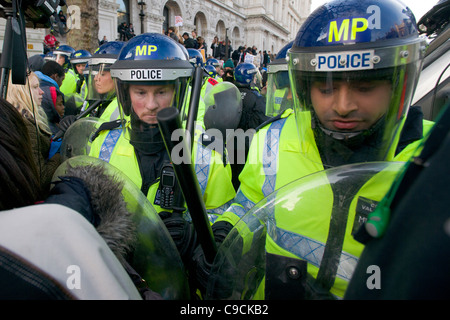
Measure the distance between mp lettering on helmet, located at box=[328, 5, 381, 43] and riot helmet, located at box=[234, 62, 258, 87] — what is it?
361cm

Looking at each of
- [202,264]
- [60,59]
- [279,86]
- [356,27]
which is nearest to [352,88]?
[356,27]

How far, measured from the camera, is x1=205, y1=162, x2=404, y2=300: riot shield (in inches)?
28.7

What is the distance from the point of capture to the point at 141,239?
2.93 feet

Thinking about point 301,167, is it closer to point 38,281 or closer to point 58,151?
point 38,281

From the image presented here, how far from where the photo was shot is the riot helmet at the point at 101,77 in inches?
138

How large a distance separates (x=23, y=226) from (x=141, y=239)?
0.38 meters

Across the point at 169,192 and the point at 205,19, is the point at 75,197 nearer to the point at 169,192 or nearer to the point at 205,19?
the point at 169,192

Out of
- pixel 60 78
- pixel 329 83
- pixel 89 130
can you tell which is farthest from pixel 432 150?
pixel 60 78

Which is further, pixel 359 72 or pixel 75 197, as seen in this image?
pixel 359 72

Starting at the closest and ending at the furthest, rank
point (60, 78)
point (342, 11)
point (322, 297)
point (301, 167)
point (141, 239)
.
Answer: point (322, 297)
point (141, 239)
point (342, 11)
point (301, 167)
point (60, 78)

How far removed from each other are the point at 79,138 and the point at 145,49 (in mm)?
868

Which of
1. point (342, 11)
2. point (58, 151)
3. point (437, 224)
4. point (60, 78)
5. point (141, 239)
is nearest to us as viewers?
Result: point (437, 224)

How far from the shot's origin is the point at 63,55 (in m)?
7.64

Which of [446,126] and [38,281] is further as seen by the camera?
[38,281]
